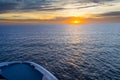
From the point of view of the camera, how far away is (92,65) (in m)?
76.4

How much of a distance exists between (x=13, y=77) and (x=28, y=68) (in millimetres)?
7815

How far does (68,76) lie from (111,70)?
17689mm

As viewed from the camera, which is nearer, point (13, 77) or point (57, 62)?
point (13, 77)

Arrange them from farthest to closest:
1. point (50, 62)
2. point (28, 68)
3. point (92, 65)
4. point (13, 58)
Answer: point (13, 58) < point (50, 62) < point (92, 65) < point (28, 68)

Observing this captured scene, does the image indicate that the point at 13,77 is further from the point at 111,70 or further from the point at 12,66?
the point at 111,70

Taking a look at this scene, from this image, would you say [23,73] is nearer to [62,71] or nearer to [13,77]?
[13,77]

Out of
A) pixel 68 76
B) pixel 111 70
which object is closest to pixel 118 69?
pixel 111 70

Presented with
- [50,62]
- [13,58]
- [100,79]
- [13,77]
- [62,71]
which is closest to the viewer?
[13,77]

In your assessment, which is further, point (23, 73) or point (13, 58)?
point (13, 58)

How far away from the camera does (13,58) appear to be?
91.8 metres

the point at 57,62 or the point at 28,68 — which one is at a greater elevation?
the point at 28,68

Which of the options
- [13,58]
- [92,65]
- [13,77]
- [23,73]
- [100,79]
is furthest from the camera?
[13,58]

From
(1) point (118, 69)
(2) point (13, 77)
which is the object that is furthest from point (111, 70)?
(2) point (13, 77)

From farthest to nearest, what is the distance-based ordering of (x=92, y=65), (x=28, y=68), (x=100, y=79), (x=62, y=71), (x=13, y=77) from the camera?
1. (x=92, y=65)
2. (x=62, y=71)
3. (x=100, y=79)
4. (x=28, y=68)
5. (x=13, y=77)
